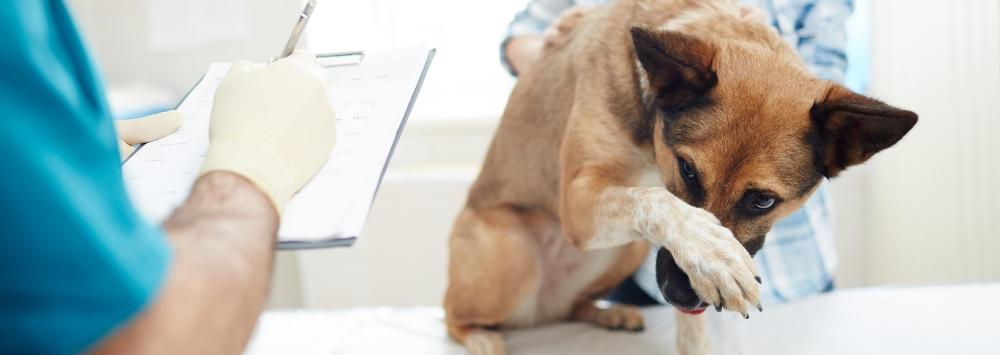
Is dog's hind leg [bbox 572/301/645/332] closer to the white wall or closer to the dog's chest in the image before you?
the dog's chest

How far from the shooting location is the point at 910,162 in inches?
89.2

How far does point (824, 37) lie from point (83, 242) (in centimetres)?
153

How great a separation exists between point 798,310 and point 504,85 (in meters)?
1.57

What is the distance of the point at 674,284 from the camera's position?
1049 mm

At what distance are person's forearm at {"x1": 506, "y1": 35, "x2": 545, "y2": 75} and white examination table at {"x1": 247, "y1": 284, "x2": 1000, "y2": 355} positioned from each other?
2.15ft

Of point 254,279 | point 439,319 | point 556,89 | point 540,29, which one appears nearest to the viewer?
point 254,279

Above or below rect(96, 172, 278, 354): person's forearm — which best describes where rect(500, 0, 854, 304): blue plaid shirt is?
below

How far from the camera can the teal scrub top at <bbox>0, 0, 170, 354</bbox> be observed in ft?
1.42

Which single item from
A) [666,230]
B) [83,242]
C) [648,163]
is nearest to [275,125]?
[83,242]

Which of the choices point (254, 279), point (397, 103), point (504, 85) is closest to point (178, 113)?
point (397, 103)

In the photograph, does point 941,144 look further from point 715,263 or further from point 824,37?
point 715,263

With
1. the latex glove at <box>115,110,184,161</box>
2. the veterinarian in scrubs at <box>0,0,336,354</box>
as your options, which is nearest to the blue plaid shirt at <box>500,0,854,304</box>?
the latex glove at <box>115,110,184,161</box>

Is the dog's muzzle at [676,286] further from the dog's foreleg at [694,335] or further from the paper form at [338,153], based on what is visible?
the paper form at [338,153]

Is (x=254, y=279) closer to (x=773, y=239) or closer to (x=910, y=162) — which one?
(x=773, y=239)
